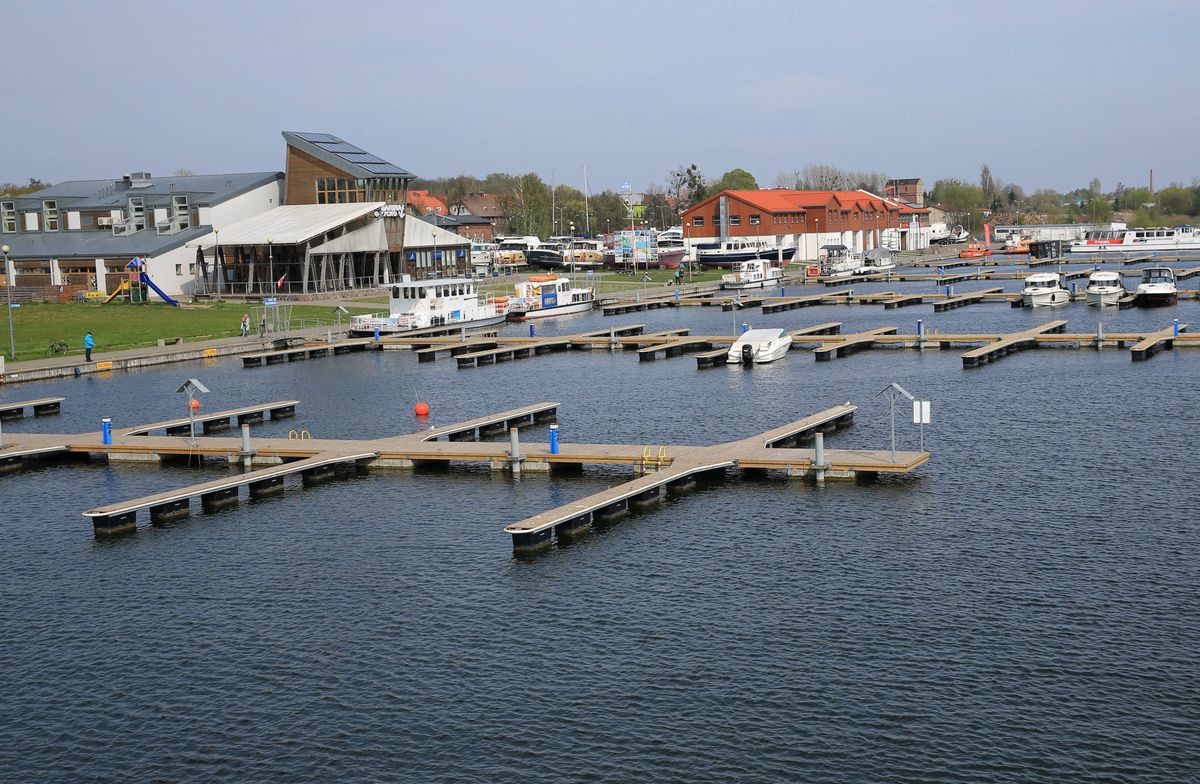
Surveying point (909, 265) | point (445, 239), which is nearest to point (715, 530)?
point (445, 239)

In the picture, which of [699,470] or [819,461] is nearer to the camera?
[819,461]

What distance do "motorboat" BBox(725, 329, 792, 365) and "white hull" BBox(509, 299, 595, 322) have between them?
29.6m

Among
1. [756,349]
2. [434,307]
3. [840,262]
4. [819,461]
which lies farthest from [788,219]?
[819,461]

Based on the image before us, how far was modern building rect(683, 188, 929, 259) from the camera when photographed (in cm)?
15212

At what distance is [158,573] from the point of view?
31.6 metres

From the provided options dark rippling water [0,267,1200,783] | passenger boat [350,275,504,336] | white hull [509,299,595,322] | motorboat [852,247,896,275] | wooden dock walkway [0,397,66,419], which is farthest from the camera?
motorboat [852,247,896,275]

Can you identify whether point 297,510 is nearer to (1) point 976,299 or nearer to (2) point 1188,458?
(2) point 1188,458

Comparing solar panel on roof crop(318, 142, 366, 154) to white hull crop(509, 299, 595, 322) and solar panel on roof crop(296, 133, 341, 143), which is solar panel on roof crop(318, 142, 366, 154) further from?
white hull crop(509, 299, 595, 322)

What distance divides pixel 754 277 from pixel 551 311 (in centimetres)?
3093

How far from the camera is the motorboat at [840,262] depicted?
137250 mm

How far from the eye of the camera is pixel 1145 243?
165125mm

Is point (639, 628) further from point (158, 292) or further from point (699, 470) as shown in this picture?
point (158, 292)

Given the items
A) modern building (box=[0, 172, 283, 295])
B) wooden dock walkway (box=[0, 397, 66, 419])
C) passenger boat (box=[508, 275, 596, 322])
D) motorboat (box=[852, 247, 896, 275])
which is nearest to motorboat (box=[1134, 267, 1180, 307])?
passenger boat (box=[508, 275, 596, 322])

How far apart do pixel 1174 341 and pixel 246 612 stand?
52.5 m
